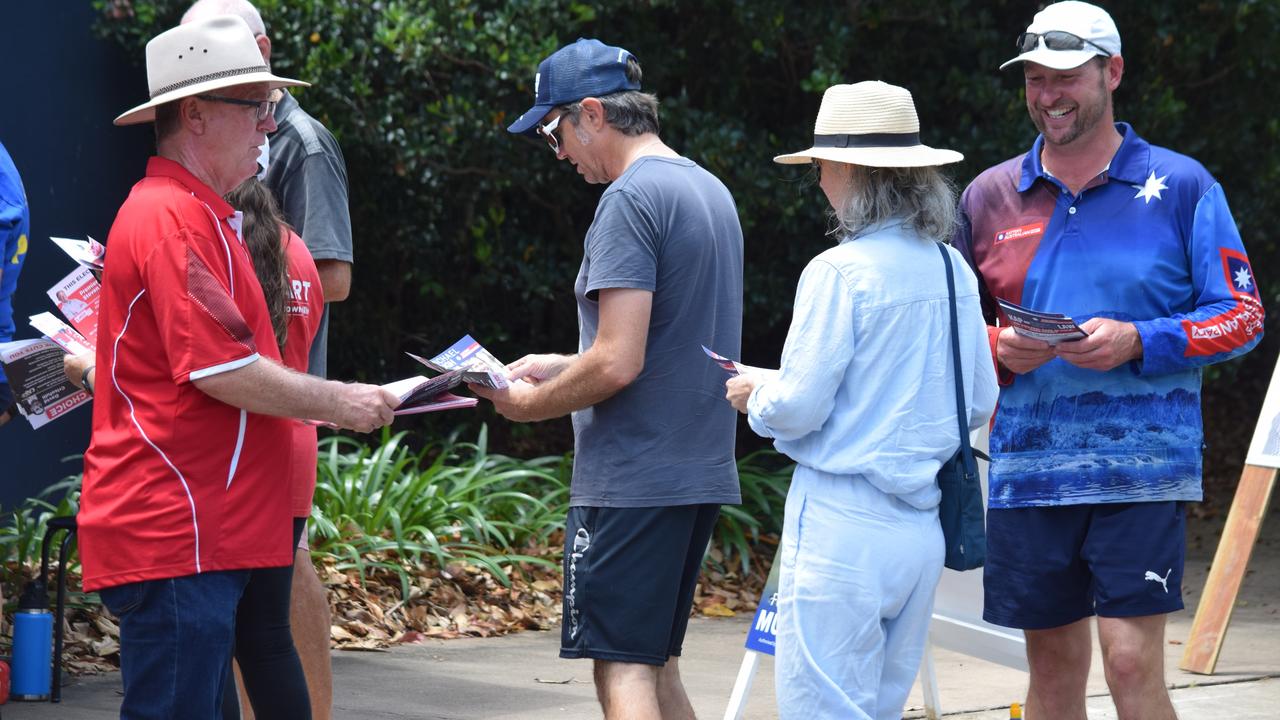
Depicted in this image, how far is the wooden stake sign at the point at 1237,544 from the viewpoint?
6.83 meters

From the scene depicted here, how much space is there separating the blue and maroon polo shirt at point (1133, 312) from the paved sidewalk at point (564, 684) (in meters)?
1.98

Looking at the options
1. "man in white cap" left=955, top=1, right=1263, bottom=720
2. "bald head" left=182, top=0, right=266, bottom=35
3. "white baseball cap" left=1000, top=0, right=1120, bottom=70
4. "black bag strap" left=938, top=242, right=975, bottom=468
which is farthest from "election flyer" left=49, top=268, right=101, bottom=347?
"white baseball cap" left=1000, top=0, right=1120, bottom=70

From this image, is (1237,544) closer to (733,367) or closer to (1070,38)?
(1070,38)

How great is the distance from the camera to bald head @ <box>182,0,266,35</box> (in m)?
4.71

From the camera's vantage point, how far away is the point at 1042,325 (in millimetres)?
3926

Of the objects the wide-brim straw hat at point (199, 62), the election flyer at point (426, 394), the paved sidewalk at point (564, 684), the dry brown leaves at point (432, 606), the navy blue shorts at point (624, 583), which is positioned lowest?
the dry brown leaves at point (432, 606)

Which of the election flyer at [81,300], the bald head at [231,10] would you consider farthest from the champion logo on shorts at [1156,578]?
the bald head at [231,10]

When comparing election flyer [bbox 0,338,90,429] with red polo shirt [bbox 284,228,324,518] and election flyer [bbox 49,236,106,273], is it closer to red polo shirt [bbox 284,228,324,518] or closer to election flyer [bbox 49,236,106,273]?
election flyer [bbox 49,236,106,273]

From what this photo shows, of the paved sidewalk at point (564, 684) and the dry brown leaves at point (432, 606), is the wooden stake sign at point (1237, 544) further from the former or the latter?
the dry brown leaves at point (432, 606)

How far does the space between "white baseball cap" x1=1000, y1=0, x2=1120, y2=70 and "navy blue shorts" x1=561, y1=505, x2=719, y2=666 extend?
157 cm

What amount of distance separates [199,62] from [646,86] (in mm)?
6425

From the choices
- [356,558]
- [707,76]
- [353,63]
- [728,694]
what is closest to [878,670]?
[728,694]

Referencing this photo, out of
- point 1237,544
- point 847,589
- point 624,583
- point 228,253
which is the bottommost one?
point 1237,544

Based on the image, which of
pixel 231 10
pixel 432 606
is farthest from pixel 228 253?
pixel 432 606
